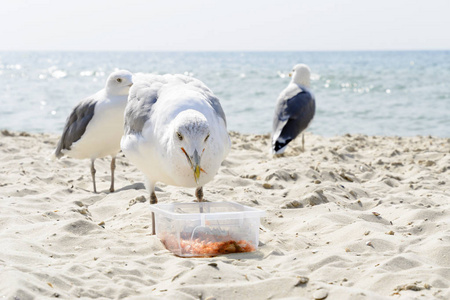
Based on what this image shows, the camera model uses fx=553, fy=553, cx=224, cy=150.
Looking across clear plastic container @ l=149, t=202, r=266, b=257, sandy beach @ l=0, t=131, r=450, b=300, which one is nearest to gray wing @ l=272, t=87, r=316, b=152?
sandy beach @ l=0, t=131, r=450, b=300

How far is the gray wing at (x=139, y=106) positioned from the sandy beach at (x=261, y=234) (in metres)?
0.73

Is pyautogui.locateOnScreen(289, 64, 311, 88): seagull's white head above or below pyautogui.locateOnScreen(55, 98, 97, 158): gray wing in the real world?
above

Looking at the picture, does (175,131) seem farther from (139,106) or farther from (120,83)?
(120,83)

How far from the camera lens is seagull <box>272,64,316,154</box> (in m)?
7.90

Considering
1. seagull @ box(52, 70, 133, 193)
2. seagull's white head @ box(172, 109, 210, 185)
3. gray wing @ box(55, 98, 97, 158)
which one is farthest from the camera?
gray wing @ box(55, 98, 97, 158)

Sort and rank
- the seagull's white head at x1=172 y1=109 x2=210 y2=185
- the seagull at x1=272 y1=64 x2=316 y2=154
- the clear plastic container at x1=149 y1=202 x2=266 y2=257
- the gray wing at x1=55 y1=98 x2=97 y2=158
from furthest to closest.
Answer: the seagull at x1=272 y1=64 x2=316 y2=154 < the gray wing at x1=55 y1=98 x2=97 y2=158 < the clear plastic container at x1=149 y1=202 x2=266 y2=257 < the seagull's white head at x1=172 y1=109 x2=210 y2=185

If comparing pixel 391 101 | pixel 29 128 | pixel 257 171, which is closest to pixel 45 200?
pixel 257 171

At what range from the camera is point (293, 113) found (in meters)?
8.33

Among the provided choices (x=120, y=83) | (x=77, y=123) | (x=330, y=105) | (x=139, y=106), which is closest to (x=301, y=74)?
(x=120, y=83)

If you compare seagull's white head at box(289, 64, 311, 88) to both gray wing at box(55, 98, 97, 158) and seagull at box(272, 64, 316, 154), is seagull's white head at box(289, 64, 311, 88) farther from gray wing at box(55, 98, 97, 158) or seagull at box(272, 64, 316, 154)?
gray wing at box(55, 98, 97, 158)

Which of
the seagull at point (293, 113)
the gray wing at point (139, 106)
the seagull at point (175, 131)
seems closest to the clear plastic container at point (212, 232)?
the seagull at point (175, 131)

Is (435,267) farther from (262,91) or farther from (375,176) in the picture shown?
(262,91)

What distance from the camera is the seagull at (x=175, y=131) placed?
10.2 feet

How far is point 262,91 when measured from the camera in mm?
18969
